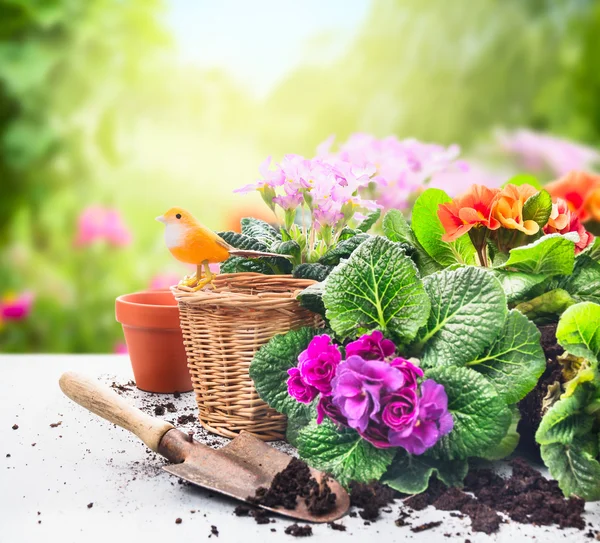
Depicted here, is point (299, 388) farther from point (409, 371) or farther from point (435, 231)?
point (435, 231)

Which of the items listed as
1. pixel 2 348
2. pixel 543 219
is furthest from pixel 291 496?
pixel 2 348

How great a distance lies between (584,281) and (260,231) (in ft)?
1.92

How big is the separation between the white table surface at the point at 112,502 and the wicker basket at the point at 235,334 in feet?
0.20

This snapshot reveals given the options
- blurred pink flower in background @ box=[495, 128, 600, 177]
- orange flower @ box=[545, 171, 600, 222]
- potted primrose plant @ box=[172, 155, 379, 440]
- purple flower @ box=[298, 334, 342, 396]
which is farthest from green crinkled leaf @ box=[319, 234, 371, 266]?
blurred pink flower in background @ box=[495, 128, 600, 177]

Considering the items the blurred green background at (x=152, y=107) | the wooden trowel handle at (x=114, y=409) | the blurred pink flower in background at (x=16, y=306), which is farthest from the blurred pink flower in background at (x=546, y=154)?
the blurred pink flower in background at (x=16, y=306)

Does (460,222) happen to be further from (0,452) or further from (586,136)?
(586,136)

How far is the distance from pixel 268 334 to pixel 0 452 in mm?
498

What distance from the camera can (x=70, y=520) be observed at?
0.87 metres

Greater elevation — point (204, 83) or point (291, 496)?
point (204, 83)

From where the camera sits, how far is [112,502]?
92 cm

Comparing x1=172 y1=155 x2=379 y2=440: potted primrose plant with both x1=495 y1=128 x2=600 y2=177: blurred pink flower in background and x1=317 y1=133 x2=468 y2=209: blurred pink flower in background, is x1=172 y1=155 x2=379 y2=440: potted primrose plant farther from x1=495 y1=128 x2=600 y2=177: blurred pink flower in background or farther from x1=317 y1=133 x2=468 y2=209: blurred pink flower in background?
x1=495 y1=128 x2=600 y2=177: blurred pink flower in background

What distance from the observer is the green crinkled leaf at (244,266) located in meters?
1.22

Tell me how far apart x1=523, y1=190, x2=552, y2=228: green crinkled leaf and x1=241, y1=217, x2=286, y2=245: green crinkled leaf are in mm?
445

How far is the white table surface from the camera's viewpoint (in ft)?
2.70
